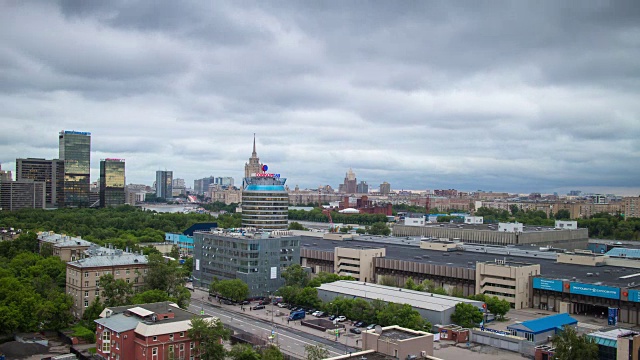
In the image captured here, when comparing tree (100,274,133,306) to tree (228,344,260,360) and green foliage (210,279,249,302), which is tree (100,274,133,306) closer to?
green foliage (210,279,249,302)

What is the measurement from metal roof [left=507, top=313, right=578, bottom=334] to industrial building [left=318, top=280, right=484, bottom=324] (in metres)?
7.60

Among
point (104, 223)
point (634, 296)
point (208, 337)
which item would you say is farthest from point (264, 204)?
point (208, 337)

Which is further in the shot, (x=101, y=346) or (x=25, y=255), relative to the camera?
(x=25, y=255)

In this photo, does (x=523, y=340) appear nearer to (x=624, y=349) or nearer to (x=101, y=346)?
(x=624, y=349)

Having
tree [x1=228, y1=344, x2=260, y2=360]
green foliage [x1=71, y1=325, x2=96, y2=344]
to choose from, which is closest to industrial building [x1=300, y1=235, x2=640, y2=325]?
tree [x1=228, y1=344, x2=260, y2=360]

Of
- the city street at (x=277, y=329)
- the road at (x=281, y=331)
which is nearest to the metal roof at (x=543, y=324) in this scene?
the city street at (x=277, y=329)

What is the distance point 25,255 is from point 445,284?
199ft

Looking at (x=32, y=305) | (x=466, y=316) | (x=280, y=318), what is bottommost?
(x=280, y=318)

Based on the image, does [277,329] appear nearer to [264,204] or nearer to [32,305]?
[32,305]

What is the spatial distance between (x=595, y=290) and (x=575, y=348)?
26939 millimetres

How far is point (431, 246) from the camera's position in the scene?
104 metres

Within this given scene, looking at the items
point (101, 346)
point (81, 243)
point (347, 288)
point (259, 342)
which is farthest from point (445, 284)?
point (81, 243)

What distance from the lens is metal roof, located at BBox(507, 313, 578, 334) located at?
2135 inches

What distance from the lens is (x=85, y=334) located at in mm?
56812
